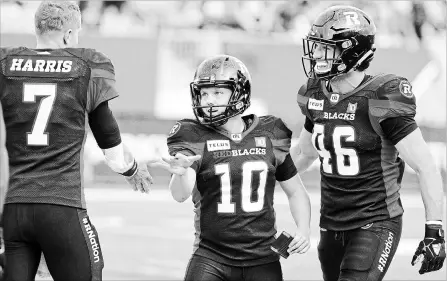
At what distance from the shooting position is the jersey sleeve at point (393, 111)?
4.29 meters

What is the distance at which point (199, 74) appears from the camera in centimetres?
422

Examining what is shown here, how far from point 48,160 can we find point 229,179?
0.79 metres

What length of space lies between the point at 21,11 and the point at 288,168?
10049 mm

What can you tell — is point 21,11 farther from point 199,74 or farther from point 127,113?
point 199,74

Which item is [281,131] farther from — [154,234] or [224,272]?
[154,234]

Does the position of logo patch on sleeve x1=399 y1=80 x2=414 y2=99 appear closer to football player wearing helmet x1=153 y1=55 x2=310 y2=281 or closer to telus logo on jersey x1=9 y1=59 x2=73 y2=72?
football player wearing helmet x1=153 y1=55 x2=310 y2=281

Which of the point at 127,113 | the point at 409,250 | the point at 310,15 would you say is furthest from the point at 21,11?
the point at 409,250

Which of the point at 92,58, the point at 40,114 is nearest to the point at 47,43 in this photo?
the point at 92,58

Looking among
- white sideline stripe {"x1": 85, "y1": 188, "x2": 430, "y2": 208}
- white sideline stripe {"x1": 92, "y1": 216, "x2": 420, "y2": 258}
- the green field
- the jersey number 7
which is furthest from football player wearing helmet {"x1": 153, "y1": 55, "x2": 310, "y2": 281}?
white sideline stripe {"x1": 85, "y1": 188, "x2": 430, "y2": 208}

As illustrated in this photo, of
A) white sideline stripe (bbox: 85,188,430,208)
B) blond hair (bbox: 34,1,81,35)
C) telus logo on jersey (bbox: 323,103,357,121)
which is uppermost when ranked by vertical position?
blond hair (bbox: 34,1,81,35)

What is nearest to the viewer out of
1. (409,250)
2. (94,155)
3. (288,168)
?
(288,168)

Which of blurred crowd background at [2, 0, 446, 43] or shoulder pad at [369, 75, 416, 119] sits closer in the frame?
shoulder pad at [369, 75, 416, 119]

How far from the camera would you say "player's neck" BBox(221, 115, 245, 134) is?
4.21m

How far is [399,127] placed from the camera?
14.1ft
